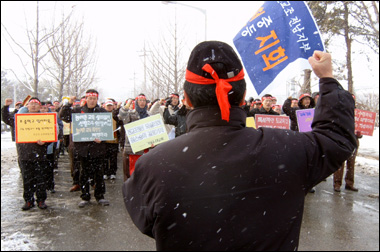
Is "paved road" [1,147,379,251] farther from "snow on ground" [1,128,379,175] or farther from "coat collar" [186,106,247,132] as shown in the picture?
"snow on ground" [1,128,379,175]

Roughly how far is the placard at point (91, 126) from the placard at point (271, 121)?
3043 millimetres


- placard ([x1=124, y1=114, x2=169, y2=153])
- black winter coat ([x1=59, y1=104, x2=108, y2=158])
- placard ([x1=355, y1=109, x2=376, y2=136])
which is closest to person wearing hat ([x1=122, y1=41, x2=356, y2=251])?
black winter coat ([x1=59, y1=104, x2=108, y2=158])

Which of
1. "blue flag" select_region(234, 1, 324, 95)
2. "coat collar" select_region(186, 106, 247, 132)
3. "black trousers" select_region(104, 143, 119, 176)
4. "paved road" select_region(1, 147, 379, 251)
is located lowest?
"paved road" select_region(1, 147, 379, 251)

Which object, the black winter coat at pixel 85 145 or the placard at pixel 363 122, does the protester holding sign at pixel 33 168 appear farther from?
the placard at pixel 363 122

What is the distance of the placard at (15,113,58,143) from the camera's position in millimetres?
5645

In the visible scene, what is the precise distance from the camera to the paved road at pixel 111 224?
4.41 meters

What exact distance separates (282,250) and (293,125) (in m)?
6.67

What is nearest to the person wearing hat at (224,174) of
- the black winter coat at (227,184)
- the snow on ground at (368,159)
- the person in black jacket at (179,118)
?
the black winter coat at (227,184)

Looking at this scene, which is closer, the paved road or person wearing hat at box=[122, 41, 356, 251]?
person wearing hat at box=[122, 41, 356, 251]

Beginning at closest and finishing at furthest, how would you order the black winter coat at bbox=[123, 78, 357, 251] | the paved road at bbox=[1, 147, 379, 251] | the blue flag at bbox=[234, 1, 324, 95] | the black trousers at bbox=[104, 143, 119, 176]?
the black winter coat at bbox=[123, 78, 357, 251]
the blue flag at bbox=[234, 1, 324, 95]
the paved road at bbox=[1, 147, 379, 251]
the black trousers at bbox=[104, 143, 119, 176]

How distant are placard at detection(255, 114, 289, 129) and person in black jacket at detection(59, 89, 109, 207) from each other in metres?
3.20

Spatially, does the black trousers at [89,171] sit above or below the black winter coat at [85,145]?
below

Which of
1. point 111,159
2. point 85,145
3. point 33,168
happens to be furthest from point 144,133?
point 111,159

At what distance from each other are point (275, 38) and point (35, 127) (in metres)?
4.41
